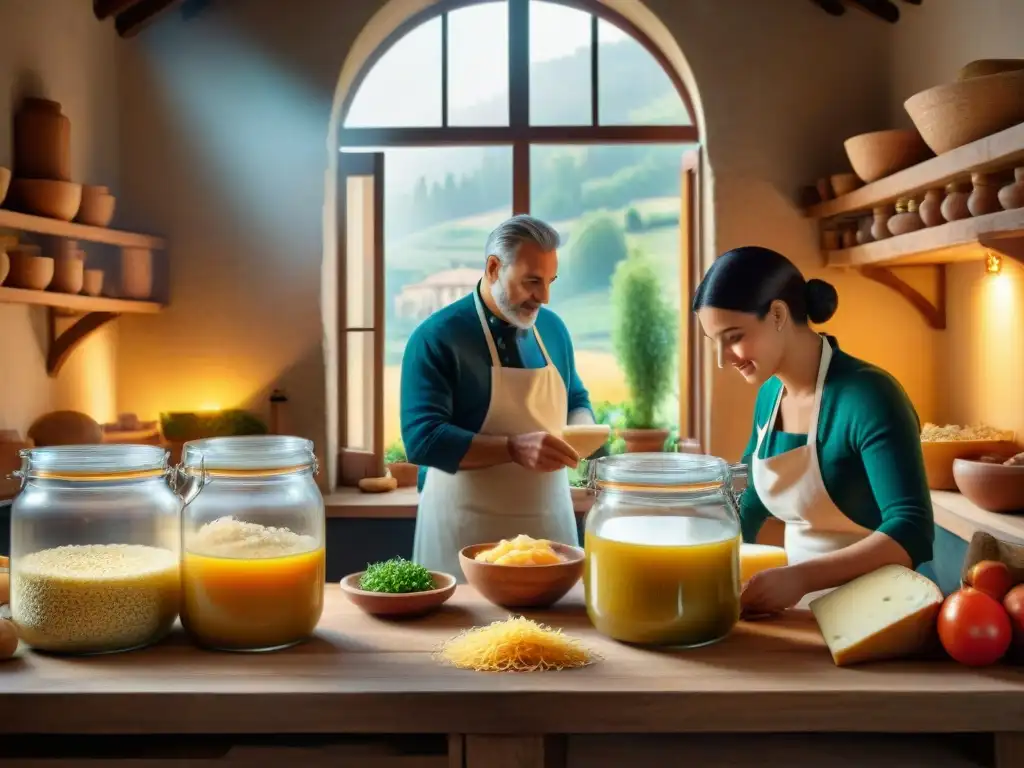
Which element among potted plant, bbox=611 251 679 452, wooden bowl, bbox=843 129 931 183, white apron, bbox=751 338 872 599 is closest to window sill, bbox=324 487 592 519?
potted plant, bbox=611 251 679 452

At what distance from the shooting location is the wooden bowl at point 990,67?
2.50m

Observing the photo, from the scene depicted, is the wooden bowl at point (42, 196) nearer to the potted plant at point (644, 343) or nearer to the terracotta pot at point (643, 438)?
the potted plant at point (644, 343)

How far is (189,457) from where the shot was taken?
1.30 metres

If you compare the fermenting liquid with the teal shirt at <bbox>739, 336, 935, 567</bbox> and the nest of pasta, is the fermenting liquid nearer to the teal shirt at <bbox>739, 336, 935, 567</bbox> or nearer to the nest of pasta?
the nest of pasta

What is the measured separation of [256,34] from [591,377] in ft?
7.07

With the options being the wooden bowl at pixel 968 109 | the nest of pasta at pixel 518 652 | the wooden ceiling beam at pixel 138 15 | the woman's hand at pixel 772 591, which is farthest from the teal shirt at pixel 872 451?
the wooden ceiling beam at pixel 138 15

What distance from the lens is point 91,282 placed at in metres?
3.51

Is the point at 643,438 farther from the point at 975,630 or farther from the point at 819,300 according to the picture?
the point at 975,630

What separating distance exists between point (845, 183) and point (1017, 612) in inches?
107

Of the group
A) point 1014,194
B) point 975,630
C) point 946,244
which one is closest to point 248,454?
point 975,630

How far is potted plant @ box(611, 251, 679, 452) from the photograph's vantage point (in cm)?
418

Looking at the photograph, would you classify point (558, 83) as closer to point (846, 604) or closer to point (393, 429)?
point (393, 429)

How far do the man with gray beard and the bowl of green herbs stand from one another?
2.50 ft

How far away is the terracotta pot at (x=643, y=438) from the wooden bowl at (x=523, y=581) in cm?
259
